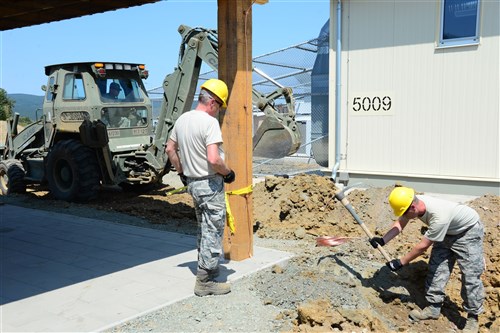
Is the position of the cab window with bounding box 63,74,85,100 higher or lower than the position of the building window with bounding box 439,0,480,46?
lower

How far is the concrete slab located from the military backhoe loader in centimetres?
232

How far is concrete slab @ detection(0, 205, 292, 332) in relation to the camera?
13.9 ft

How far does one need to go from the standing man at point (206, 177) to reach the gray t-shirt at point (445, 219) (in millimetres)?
1972

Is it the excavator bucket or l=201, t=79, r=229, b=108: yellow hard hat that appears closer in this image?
l=201, t=79, r=229, b=108: yellow hard hat

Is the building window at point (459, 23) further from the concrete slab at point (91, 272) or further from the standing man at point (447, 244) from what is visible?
the concrete slab at point (91, 272)

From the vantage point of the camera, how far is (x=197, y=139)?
455 centimetres

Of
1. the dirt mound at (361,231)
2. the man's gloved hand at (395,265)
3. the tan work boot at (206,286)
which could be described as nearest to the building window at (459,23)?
the dirt mound at (361,231)

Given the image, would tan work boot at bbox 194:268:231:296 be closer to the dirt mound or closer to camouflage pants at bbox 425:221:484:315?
the dirt mound

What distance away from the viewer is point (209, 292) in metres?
4.67

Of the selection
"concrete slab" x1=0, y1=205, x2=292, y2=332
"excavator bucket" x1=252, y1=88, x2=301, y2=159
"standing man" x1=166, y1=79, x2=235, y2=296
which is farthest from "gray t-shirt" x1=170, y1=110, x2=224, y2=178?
"excavator bucket" x1=252, y1=88, x2=301, y2=159

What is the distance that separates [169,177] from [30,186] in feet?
14.0

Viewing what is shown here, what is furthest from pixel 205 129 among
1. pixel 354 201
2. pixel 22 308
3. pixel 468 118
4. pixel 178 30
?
pixel 468 118

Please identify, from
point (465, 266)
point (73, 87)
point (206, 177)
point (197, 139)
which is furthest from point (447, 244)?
point (73, 87)

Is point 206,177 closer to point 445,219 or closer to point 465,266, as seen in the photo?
point 445,219
